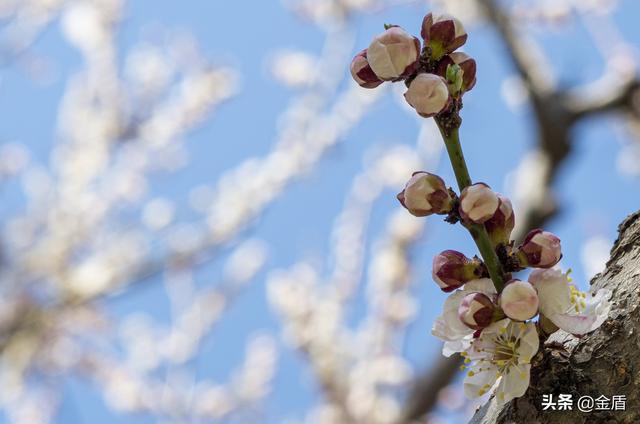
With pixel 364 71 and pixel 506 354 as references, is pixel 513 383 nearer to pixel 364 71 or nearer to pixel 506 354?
pixel 506 354

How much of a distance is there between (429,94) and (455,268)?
0.22 metres

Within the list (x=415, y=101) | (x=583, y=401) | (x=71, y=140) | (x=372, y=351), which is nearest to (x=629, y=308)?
(x=583, y=401)

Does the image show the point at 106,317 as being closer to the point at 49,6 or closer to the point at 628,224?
the point at 49,6

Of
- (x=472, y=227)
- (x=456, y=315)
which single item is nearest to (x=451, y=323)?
(x=456, y=315)

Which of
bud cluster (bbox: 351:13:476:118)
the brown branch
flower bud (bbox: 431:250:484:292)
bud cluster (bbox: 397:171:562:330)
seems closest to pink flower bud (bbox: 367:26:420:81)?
bud cluster (bbox: 351:13:476:118)

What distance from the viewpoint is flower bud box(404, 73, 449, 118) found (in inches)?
30.1

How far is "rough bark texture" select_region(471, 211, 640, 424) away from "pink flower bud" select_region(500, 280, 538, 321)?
0.34 ft

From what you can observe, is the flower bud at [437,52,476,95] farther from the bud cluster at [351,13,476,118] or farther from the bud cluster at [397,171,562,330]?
the bud cluster at [397,171,562,330]

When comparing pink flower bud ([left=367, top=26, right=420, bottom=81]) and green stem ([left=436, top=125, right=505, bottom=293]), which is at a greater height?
pink flower bud ([left=367, top=26, right=420, bottom=81])

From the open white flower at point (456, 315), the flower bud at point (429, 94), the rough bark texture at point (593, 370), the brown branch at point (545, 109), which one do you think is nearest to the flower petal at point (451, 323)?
the open white flower at point (456, 315)

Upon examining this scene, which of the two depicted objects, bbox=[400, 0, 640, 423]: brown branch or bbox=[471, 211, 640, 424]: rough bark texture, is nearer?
bbox=[471, 211, 640, 424]: rough bark texture

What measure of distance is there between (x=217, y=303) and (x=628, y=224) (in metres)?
6.44

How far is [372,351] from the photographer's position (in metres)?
6.48

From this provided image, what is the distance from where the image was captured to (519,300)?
0.76 m
